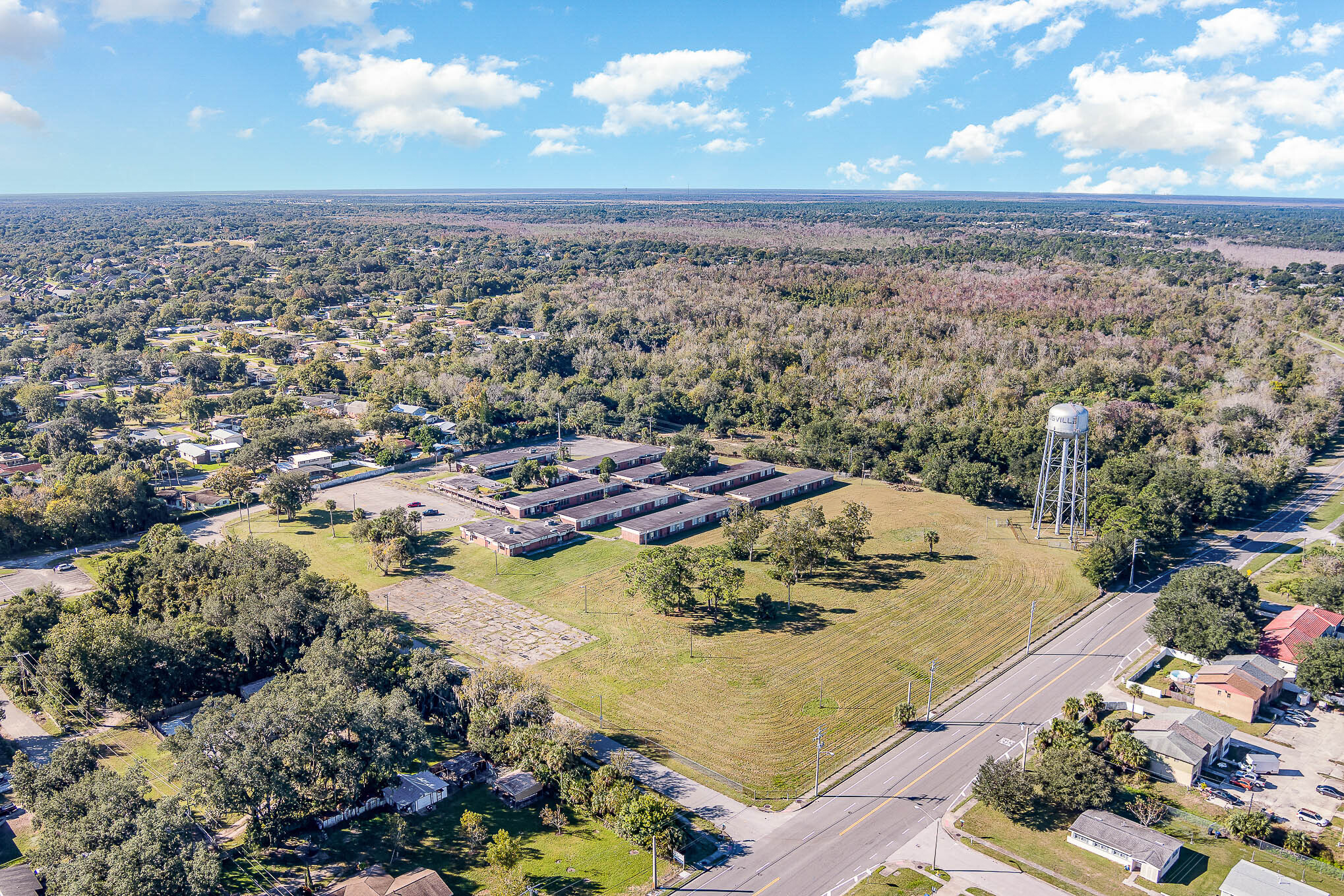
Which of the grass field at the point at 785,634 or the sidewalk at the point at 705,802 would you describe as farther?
the grass field at the point at 785,634

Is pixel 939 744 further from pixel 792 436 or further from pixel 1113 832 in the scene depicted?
pixel 792 436

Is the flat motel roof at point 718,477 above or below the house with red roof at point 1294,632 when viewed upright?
above

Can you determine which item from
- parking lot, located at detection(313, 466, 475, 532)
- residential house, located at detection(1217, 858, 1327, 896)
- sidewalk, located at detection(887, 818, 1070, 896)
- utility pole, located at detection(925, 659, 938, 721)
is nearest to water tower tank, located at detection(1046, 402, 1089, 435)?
utility pole, located at detection(925, 659, 938, 721)

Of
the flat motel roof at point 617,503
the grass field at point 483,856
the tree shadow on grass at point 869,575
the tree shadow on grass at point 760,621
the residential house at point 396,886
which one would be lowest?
the grass field at point 483,856

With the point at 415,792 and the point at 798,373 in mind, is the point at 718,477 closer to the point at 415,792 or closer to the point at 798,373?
the point at 798,373

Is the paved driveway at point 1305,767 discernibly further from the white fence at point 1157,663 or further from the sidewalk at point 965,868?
the sidewalk at point 965,868

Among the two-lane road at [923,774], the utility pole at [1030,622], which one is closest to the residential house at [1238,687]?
the two-lane road at [923,774]

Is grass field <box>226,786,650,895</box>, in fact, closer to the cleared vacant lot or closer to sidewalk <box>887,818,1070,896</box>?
the cleared vacant lot
